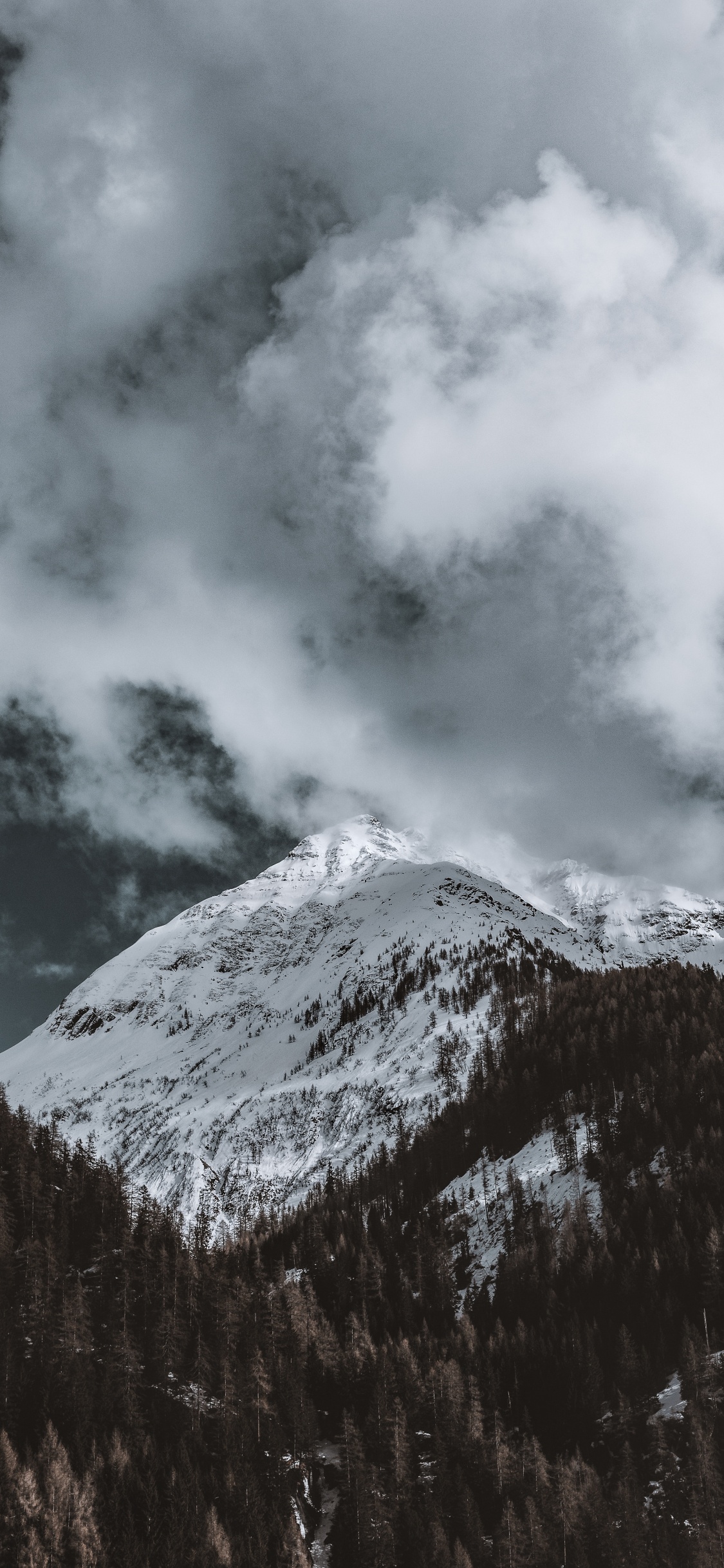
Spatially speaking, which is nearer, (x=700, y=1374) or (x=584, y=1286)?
(x=700, y=1374)

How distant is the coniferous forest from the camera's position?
280 feet

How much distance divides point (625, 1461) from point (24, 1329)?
7246 cm

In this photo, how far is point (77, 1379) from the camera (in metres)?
96.2

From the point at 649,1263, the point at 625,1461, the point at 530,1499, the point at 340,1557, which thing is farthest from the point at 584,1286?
the point at 340,1557

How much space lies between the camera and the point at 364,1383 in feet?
380

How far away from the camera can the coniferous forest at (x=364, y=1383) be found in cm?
8538

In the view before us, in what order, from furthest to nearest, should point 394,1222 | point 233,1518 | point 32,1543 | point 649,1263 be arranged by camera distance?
point 394,1222 < point 649,1263 < point 233,1518 < point 32,1543

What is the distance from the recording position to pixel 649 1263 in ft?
433

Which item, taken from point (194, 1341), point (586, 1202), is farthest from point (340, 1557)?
point (586, 1202)

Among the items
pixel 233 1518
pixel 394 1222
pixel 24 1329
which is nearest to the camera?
pixel 233 1518

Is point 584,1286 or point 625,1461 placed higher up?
point 584,1286

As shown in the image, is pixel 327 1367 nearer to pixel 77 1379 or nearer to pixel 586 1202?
pixel 77 1379

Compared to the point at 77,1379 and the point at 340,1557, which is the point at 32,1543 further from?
the point at 340,1557

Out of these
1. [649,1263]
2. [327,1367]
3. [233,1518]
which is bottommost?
[233,1518]
